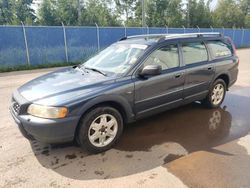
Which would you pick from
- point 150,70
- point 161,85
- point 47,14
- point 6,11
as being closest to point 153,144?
point 161,85

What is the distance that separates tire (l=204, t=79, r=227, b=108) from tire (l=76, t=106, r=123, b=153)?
247 centimetres

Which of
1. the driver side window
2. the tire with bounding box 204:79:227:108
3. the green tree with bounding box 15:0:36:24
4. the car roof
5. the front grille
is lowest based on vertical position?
the tire with bounding box 204:79:227:108

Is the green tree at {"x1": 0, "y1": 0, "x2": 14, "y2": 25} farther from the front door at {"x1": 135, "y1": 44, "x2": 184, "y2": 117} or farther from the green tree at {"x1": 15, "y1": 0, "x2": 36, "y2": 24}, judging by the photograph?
the front door at {"x1": 135, "y1": 44, "x2": 184, "y2": 117}

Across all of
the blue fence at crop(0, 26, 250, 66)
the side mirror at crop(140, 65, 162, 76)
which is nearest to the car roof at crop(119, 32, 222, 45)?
the side mirror at crop(140, 65, 162, 76)

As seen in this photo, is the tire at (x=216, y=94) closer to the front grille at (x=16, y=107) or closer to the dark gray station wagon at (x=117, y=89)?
the dark gray station wagon at (x=117, y=89)

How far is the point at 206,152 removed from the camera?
3502 millimetres

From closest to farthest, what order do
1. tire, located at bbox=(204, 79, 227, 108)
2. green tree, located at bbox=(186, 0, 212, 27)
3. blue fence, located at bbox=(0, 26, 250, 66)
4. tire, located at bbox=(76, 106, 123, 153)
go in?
tire, located at bbox=(76, 106, 123, 153) → tire, located at bbox=(204, 79, 227, 108) → blue fence, located at bbox=(0, 26, 250, 66) → green tree, located at bbox=(186, 0, 212, 27)

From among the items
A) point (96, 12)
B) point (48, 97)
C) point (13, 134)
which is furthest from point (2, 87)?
point (96, 12)

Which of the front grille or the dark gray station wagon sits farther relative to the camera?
the front grille

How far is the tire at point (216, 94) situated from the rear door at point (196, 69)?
9.0 inches

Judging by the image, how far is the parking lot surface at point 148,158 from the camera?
2.89 meters

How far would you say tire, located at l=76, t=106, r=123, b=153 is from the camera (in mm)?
3338

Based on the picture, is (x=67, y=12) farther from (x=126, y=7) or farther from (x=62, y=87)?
(x=62, y=87)

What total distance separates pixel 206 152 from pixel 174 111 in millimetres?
1793
